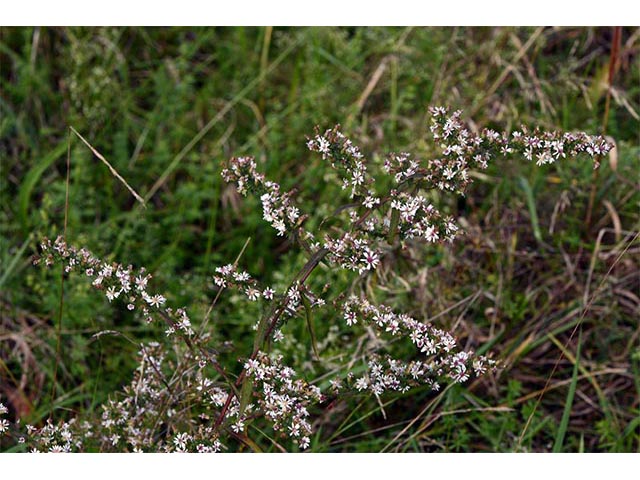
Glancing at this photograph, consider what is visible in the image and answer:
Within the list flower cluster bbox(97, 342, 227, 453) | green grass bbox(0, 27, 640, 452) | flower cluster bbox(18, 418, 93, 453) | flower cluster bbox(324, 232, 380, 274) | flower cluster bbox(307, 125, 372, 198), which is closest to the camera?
flower cluster bbox(324, 232, 380, 274)

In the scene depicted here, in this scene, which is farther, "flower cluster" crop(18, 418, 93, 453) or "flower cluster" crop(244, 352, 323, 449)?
"flower cluster" crop(18, 418, 93, 453)

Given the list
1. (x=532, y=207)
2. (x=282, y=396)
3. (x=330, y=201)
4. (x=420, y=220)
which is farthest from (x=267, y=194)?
(x=330, y=201)

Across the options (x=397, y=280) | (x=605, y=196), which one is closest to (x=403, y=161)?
(x=397, y=280)

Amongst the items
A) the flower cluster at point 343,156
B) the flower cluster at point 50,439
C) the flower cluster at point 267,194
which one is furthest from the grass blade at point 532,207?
the flower cluster at point 50,439

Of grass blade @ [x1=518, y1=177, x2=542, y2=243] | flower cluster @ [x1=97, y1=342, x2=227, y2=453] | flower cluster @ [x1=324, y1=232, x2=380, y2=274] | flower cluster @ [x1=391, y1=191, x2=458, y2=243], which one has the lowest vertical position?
flower cluster @ [x1=97, y1=342, x2=227, y2=453]

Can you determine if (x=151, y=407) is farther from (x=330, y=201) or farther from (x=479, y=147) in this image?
(x=330, y=201)

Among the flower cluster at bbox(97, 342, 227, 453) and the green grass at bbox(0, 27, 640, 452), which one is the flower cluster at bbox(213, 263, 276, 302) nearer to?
the flower cluster at bbox(97, 342, 227, 453)

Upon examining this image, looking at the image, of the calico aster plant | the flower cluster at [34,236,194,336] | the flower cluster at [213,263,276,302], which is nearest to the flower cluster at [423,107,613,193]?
the calico aster plant
